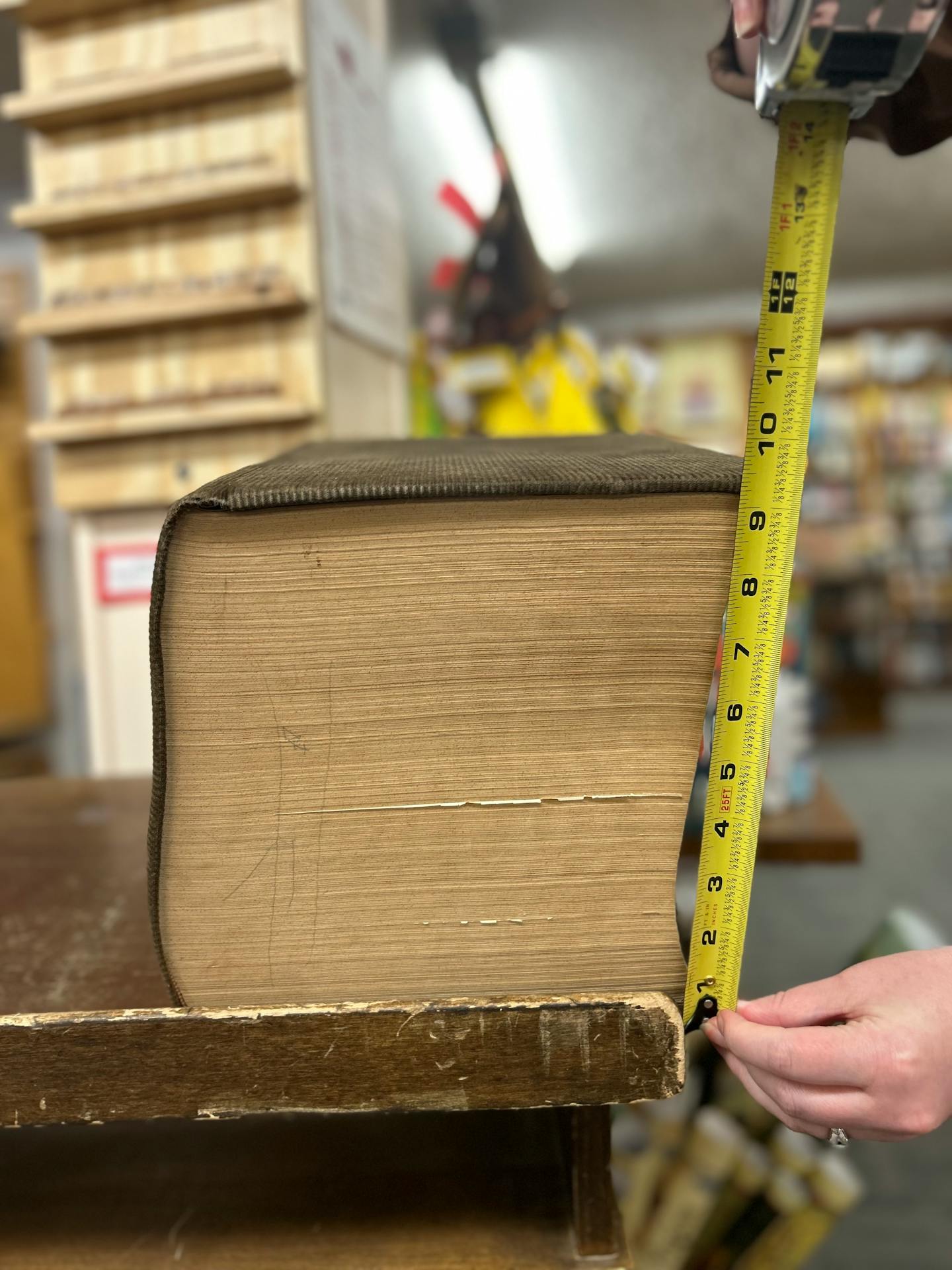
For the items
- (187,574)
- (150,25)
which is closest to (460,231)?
(150,25)

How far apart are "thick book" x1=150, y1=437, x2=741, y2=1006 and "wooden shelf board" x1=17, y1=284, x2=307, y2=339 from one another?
0.95 meters

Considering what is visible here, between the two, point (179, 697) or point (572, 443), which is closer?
point (179, 697)

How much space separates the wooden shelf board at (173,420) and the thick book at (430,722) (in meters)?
0.94

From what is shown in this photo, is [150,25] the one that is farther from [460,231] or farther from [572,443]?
[460,231]

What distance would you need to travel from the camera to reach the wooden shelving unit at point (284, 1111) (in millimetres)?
413

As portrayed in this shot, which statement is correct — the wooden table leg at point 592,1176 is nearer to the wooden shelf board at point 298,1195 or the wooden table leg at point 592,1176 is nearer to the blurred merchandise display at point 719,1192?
the wooden shelf board at point 298,1195

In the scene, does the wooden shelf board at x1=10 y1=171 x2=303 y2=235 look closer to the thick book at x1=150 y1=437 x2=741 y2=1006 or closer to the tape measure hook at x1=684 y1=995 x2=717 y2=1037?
the thick book at x1=150 y1=437 x2=741 y2=1006

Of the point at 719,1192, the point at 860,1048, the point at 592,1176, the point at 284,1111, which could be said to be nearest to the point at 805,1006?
the point at 860,1048

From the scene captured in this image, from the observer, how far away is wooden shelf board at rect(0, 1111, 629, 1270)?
48cm

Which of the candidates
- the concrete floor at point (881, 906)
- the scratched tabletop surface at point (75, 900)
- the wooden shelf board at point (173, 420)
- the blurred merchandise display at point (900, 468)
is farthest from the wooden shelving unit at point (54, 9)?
the blurred merchandise display at point (900, 468)

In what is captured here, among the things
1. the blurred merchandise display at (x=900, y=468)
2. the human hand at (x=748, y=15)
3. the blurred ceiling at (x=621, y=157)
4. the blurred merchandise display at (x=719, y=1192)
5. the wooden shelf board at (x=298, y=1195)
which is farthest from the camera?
the blurred merchandise display at (x=900, y=468)

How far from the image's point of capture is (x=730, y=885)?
1.44ft

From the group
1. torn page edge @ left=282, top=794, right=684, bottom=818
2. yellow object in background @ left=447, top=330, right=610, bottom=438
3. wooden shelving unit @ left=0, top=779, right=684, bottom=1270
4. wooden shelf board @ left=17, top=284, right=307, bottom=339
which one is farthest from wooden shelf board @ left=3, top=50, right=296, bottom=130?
torn page edge @ left=282, top=794, right=684, bottom=818

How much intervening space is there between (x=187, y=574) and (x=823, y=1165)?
92 centimetres
